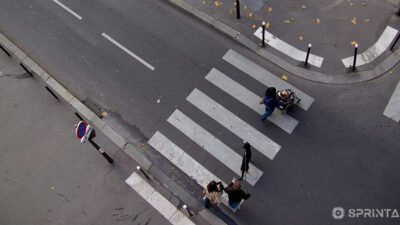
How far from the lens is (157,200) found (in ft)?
35.7

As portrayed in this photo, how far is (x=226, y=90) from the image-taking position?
12.3m

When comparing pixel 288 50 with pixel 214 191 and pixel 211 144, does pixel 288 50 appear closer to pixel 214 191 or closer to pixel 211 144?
pixel 211 144

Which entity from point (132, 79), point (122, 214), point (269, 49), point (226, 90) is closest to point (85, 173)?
point (122, 214)

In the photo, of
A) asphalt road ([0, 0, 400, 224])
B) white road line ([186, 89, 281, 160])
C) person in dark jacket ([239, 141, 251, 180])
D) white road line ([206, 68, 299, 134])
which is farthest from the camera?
white road line ([206, 68, 299, 134])

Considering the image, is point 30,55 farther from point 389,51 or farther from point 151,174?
point 389,51

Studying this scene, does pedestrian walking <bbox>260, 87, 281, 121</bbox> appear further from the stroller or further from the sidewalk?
the sidewalk

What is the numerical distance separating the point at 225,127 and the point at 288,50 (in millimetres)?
3840

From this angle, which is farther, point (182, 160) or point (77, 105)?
point (77, 105)

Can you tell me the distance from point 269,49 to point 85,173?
7.71m

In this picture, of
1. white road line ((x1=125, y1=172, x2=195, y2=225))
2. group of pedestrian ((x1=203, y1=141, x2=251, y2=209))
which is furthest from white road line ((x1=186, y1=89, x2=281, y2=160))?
white road line ((x1=125, y1=172, x2=195, y2=225))

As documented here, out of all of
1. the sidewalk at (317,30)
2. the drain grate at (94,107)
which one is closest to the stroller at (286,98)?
the sidewalk at (317,30)

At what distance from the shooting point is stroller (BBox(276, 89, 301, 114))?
11.1 m

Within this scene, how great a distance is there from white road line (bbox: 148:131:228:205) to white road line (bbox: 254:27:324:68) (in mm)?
5205

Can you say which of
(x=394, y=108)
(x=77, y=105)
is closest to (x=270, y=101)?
(x=394, y=108)
